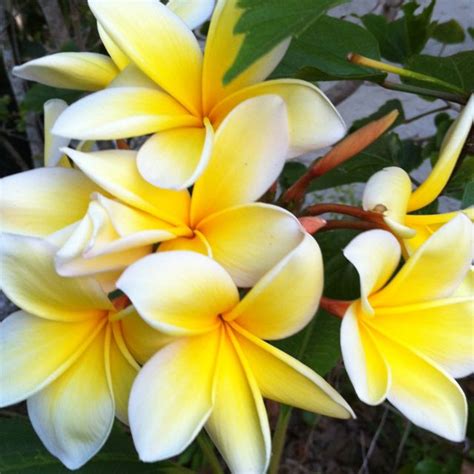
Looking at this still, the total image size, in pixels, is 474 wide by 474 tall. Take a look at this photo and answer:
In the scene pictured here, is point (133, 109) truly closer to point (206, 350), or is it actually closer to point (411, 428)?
point (206, 350)

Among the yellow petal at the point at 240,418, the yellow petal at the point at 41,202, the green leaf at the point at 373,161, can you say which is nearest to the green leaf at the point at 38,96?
the green leaf at the point at 373,161

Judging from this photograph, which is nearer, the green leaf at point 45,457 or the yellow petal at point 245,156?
the yellow petal at point 245,156

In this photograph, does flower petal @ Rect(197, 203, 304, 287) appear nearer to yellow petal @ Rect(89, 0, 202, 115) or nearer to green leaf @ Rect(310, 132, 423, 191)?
yellow petal @ Rect(89, 0, 202, 115)

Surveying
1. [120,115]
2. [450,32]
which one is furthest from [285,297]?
[450,32]

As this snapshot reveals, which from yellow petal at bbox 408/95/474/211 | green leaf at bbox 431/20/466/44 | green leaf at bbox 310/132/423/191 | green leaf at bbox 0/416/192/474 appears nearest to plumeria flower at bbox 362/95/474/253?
yellow petal at bbox 408/95/474/211

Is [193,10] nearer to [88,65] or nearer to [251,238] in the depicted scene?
[88,65]

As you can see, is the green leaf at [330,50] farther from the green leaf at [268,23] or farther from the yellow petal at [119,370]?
the yellow petal at [119,370]
